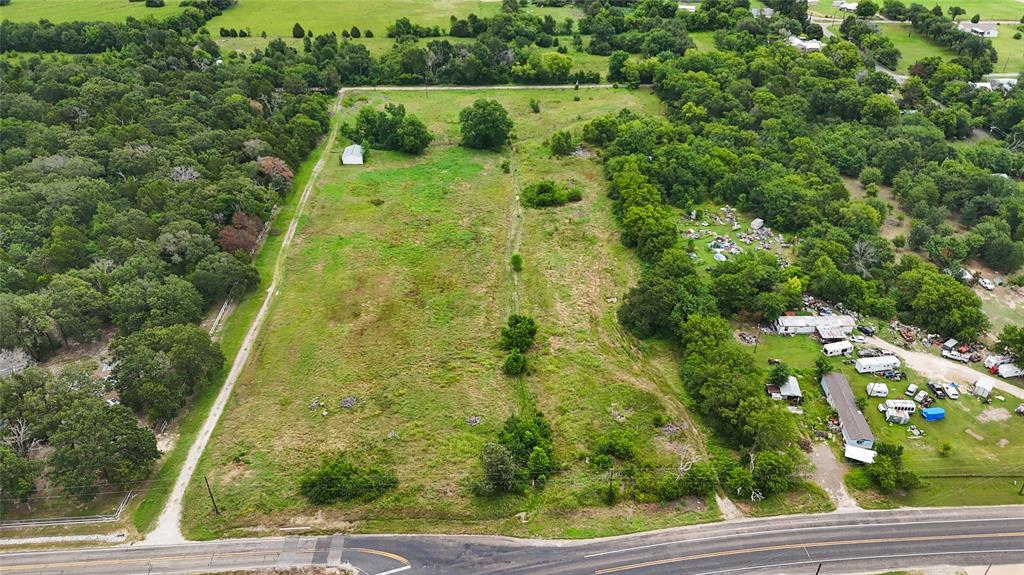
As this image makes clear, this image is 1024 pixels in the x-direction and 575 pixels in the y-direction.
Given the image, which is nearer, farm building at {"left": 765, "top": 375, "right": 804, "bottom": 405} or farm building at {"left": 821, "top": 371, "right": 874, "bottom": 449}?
farm building at {"left": 821, "top": 371, "right": 874, "bottom": 449}

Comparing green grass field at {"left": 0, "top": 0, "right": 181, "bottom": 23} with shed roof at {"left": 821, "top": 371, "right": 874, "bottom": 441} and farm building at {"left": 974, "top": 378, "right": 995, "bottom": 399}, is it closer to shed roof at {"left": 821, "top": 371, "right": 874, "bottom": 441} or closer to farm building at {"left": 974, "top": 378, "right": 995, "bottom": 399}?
shed roof at {"left": 821, "top": 371, "right": 874, "bottom": 441}

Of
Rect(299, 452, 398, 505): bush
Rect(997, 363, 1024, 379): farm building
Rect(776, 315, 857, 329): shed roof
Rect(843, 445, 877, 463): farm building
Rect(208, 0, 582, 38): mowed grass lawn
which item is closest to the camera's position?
Rect(299, 452, 398, 505): bush

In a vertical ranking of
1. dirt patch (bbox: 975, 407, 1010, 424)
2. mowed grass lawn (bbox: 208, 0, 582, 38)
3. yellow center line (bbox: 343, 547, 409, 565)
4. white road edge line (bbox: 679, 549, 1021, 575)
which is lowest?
white road edge line (bbox: 679, 549, 1021, 575)

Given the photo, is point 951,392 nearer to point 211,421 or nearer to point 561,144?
point 561,144

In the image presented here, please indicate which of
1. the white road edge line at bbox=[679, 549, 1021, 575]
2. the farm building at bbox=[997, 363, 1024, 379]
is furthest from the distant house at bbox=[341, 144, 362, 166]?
Result: the farm building at bbox=[997, 363, 1024, 379]

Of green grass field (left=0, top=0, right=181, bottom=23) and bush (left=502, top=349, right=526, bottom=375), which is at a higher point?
green grass field (left=0, top=0, right=181, bottom=23)

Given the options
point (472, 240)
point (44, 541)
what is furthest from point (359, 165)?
point (44, 541)
